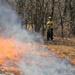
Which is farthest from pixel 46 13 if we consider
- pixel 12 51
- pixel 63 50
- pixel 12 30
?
pixel 12 51

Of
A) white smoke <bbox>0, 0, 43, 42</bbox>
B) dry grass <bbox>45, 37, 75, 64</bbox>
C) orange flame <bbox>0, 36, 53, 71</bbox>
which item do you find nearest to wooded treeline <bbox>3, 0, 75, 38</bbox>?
white smoke <bbox>0, 0, 43, 42</bbox>

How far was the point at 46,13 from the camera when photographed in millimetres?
41188

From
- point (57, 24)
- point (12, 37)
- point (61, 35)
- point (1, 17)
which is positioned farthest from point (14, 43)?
point (57, 24)

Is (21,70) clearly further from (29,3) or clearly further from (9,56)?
(29,3)

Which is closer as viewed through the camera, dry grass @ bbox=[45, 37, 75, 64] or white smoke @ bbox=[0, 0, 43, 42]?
dry grass @ bbox=[45, 37, 75, 64]

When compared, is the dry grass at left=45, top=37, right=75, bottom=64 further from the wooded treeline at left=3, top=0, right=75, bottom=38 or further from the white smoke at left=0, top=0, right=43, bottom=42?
the wooded treeline at left=3, top=0, right=75, bottom=38

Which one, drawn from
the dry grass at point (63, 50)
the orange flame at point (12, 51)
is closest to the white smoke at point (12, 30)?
the orange flame at point (12, 51)

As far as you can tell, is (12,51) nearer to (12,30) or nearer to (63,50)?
(12,30)

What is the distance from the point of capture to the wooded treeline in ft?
133

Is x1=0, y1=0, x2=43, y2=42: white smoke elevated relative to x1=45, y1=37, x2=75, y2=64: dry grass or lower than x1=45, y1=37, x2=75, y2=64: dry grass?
elevated

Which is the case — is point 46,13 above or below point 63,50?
above

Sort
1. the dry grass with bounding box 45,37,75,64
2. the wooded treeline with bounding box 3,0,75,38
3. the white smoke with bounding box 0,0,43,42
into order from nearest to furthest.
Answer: the dry grass with bounding box 45,37,75,64 → the white smoke with bounding box 0,0,43,42 → the wooded treeline with bounding box 3,0,75,38

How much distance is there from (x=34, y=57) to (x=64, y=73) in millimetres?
4366

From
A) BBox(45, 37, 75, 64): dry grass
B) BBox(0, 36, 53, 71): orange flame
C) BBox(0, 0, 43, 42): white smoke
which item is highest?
BBox(0, 0, 43, 42): white smoke
